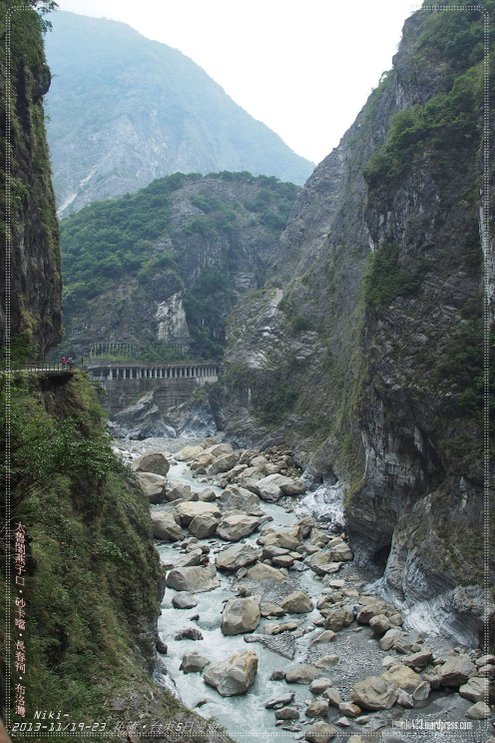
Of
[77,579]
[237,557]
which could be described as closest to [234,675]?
[77,579]

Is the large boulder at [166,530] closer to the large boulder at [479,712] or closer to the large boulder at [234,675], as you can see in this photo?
the large boulder at [234,675]

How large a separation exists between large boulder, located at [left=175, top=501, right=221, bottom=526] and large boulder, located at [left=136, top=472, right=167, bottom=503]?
113 inches

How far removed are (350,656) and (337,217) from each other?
174 ft

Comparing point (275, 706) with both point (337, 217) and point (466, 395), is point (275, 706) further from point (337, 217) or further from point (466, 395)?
point (337, 217)

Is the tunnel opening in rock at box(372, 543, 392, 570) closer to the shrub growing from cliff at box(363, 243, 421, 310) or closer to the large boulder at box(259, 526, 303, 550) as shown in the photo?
the large boulder at box(259, 526, 303, 550)

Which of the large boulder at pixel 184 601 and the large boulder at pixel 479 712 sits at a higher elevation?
the large boulder at pixel 479 712

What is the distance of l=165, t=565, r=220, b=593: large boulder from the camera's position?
26.9 meters

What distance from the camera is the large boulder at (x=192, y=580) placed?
88.3 ft

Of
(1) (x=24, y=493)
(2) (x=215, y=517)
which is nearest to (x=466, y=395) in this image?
(1) (x=24, y=493)

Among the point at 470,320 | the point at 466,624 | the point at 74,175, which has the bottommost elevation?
the point at 466,624

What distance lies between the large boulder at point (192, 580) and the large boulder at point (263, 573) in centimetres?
166

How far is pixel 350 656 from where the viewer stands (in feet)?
67.0

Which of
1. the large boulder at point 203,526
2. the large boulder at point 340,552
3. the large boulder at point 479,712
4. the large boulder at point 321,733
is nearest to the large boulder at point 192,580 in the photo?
the large boulder at point 203,526

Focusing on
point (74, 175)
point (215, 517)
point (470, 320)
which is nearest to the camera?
point (470, 320)
